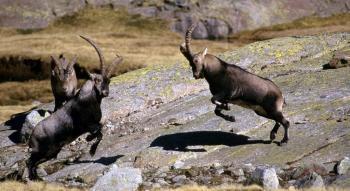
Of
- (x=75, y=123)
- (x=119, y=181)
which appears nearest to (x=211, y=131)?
(x=75, y=123)

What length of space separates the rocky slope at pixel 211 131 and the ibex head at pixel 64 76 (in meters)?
2.18

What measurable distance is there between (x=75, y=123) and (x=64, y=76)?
503cm

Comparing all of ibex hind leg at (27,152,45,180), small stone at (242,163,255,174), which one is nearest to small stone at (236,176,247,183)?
small stone at (242,163,255,174)

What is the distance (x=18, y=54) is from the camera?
75.3 metres

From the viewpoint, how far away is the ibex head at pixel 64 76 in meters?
29.3

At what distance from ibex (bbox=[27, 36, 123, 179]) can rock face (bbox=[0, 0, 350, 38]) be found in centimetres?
6355

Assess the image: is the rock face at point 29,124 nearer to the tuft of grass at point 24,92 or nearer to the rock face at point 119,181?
the rock face at point 119,181

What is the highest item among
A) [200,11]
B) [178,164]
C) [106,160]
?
[178,164]

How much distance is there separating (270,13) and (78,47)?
28.7 metres

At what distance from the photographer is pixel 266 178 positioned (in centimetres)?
2106

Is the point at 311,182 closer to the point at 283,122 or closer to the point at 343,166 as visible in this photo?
the point at 343,166

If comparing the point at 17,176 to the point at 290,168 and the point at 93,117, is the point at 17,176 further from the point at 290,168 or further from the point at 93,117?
the point at 290,168

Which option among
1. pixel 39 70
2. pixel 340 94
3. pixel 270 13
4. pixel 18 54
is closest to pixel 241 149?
pixel 340 94

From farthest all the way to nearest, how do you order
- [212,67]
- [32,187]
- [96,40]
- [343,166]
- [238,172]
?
[96,40] < [212,67] < [238,172] < [32,187] < [343,166]
